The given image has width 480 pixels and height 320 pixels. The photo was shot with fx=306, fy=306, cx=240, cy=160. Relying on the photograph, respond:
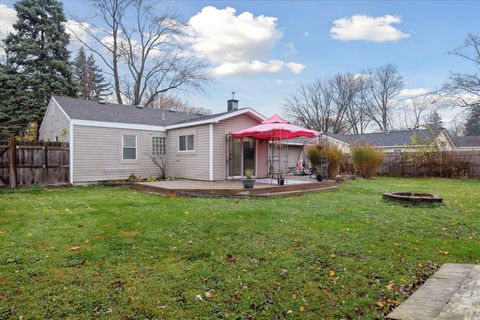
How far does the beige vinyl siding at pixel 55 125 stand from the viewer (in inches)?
504

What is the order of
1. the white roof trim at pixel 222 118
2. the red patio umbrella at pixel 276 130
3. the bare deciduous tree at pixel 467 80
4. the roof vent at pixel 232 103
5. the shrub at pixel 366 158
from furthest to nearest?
1. the bare deciduous tree at pixel 467 80
2. the roof vent at pixel 232 103
3. the shrub at pixel 366 158
4. the white roof trim at pixel 222 118
5. the red patio umbrella at pixel 276 130

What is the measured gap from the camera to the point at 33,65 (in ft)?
64.4

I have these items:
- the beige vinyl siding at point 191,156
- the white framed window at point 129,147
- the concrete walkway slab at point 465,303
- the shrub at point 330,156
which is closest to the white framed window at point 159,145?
the beige vinyl siding at point 191,156

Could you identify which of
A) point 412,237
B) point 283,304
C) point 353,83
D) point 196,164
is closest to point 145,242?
point 283,304

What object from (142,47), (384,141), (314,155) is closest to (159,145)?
(314,155)

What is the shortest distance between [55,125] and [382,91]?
3532cm

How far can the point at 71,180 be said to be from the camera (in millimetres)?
11805

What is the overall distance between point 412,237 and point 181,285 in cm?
378

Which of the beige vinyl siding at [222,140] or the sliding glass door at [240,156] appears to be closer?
the beige vinyl siding at [222,140]

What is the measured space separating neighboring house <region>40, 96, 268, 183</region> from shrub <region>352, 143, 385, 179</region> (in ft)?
16.8

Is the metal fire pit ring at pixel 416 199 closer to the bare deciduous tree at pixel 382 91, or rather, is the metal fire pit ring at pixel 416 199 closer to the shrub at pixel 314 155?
the shrub at pixel 314 155

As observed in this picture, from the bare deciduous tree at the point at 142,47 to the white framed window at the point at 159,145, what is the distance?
11.7 metres

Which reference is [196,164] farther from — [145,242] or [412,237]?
[412,237]

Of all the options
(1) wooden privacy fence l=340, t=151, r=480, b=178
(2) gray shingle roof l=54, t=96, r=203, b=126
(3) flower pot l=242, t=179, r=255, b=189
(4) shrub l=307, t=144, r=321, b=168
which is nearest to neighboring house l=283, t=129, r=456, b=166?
(1) wooden privacy fence l=340, t=151, r=480, b=178
